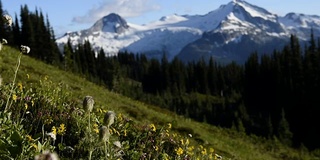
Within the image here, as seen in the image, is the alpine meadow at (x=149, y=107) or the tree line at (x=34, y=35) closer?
the alpine meadow at (x=149, y=107)

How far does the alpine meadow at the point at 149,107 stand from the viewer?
274 inches

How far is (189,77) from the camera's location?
19362 cm

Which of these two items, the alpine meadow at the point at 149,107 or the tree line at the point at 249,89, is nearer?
the alpine meadow at the point at 149,107

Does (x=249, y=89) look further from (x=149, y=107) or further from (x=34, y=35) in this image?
(x=149, y=107)

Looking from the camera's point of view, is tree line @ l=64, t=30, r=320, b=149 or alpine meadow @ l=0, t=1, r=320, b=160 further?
tree line @ l=64, t=30, r=320, b=149

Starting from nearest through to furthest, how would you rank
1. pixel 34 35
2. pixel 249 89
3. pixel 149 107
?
pixel 149 107 → pixel 34 35 → pixel 249 89

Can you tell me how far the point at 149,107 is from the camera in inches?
1486

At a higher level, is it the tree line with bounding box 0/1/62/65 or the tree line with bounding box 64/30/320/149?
the tree line with bounding box 0/1/62/65

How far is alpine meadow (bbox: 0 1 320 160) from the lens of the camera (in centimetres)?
695

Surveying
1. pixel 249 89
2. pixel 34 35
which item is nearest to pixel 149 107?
pixel 34 35

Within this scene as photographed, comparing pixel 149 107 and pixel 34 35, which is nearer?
pixel 149 107

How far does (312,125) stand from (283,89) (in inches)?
890

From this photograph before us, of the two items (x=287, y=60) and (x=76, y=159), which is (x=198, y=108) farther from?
(x=76, y=159)

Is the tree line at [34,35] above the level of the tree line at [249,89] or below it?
above
